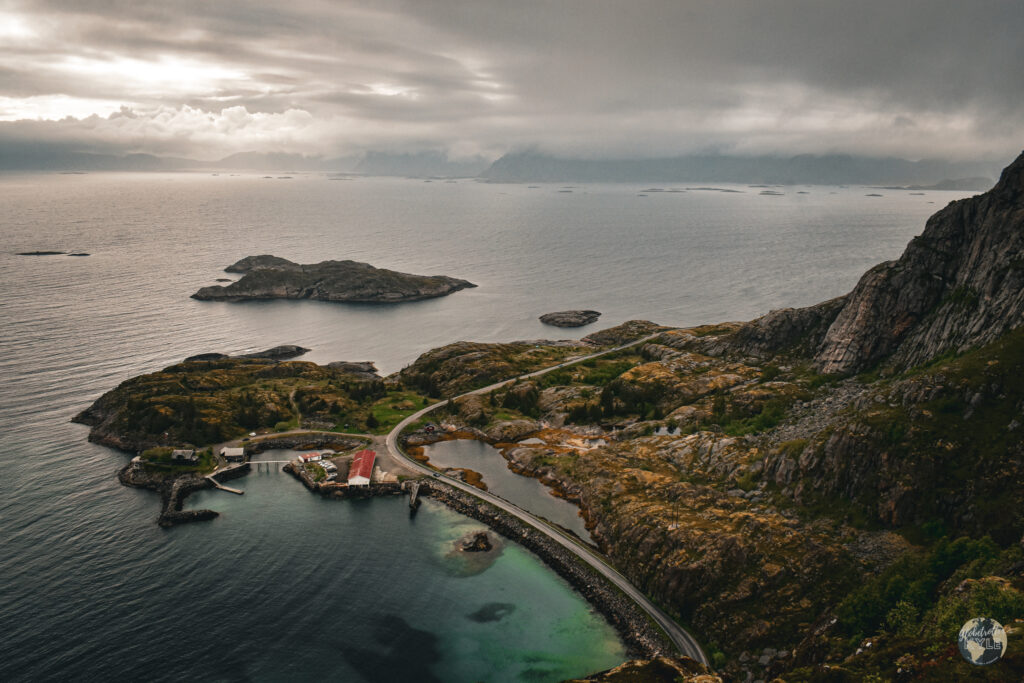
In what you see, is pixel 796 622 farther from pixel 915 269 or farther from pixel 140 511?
pixel 140 511

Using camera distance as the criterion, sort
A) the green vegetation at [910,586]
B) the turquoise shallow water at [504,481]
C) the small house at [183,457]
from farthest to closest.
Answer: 1. the small house at [183,457]
2. the turquoise shallow water at [504,481]
3. the green vegetation at [910,586]

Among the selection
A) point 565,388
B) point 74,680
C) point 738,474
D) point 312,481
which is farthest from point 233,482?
point 738,474

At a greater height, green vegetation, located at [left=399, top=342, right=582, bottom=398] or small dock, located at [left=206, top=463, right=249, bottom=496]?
green vegetation, located at [left=399, top=342, right=582, bottom=398]

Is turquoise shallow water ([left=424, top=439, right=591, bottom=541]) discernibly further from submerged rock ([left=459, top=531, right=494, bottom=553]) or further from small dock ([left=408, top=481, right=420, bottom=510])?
submerged rock ([left=459, top=531, right=494, bottom=553])

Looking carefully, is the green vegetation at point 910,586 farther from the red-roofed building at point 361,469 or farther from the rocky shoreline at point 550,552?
the red-roofed building at point 361,469

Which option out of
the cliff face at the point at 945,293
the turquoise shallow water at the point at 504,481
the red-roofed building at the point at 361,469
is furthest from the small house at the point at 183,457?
the cliff face at the point at 945,293

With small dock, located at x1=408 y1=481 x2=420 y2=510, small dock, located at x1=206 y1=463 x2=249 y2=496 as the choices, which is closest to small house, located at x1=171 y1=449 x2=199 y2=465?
small dock, located at x1=206 y1=463 x2=249 y2=496

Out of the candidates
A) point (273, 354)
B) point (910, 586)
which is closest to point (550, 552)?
point (910, 586)
